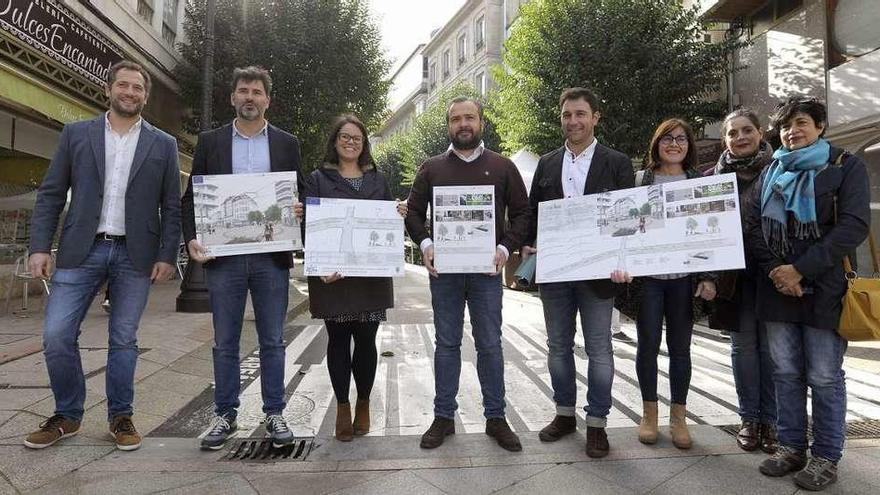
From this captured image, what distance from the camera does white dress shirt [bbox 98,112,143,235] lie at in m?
3.15

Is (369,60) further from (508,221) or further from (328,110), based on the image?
(508,221)

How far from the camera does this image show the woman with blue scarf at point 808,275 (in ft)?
8.85

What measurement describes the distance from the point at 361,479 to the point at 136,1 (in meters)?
12.3

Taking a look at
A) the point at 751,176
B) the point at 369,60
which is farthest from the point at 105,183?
the point at 369,60

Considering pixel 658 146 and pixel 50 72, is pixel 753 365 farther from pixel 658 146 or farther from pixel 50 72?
pixel 50 72

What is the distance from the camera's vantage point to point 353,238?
10.5ft

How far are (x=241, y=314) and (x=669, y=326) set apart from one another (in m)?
2.62

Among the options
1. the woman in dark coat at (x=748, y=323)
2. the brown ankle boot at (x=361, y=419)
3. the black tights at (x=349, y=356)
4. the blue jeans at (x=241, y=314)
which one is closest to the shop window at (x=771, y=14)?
the woman in dark coat at (x=748, y=323)

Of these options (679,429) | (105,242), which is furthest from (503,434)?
(105,242)

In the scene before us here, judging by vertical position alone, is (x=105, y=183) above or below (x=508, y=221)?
above

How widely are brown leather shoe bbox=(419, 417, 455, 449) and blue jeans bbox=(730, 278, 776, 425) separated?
1815mm

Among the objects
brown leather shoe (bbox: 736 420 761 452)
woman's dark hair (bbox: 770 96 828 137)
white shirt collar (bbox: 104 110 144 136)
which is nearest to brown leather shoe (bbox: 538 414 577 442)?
brown leather shoe (bbox: 736 420 761 452)

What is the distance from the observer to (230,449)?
314 centimetres

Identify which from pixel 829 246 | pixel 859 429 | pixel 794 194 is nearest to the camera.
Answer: pixel 829 246
